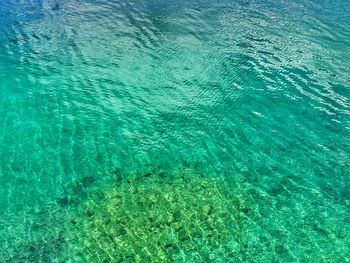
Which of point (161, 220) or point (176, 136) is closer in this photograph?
point (161, 220)

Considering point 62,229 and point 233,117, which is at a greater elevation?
point 233,117

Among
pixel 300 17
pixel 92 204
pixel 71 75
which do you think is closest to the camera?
pixel 92 204

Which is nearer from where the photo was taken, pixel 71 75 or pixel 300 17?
pixel 71 75

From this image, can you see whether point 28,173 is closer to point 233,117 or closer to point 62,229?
point 62,229

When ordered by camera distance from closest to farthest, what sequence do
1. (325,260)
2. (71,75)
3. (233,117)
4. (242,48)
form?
1. (325,260)
2. (233,117)
3. (71,75)
4. (242,48)

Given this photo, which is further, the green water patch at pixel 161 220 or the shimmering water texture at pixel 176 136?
the shimmering water texture at pixel 176 136

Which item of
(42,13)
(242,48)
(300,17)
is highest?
(300,17)

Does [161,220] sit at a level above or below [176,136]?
below

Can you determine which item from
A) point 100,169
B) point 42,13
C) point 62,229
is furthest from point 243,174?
point 42,13
